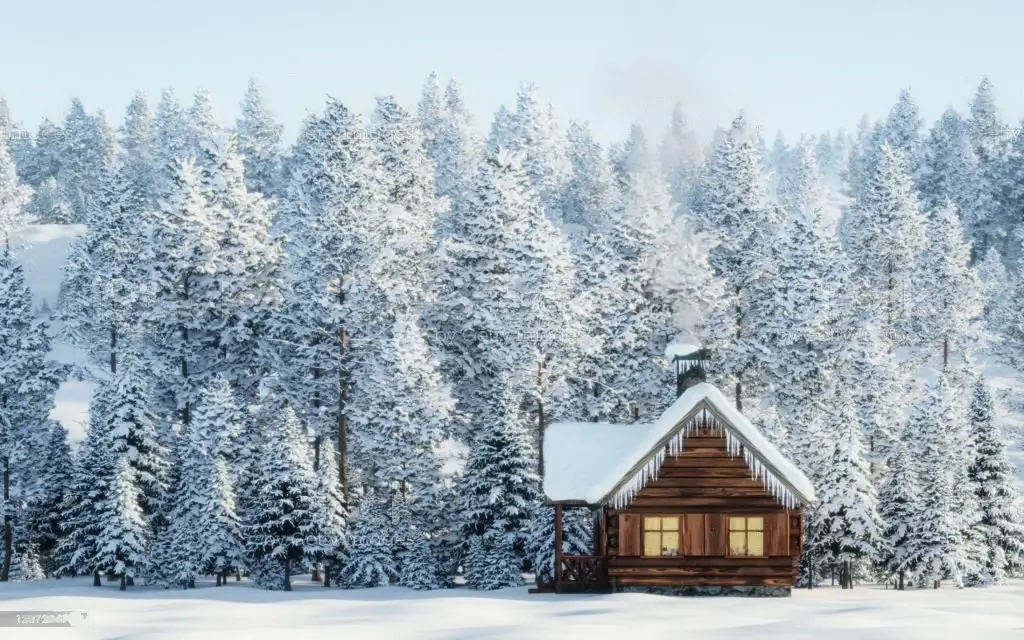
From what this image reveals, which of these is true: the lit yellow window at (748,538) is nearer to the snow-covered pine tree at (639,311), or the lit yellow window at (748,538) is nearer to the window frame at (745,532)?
the window frame at (745,532)

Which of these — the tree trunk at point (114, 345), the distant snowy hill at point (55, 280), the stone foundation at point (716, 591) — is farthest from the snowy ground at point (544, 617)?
the distant snowy hill at point (55, 280)

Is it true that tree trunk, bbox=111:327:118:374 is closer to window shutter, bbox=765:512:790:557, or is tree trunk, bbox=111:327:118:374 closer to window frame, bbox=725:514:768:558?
window frame, bbox=725:514:768:558

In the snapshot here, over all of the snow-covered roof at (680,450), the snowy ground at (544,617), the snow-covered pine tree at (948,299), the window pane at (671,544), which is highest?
the snow-covered pine tree at (948,299)

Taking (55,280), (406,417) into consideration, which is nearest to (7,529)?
(406,417)

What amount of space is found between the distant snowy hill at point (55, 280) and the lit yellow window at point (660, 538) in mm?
41698

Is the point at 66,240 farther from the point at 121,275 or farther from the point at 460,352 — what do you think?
the point at 460,352

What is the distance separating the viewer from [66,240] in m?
107

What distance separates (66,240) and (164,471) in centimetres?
7429

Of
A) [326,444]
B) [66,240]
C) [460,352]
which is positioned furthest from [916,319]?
[66,240]

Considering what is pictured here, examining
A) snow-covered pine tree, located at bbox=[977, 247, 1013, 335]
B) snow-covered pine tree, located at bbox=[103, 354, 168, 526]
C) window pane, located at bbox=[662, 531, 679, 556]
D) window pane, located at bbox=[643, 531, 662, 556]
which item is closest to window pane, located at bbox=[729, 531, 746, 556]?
window pane, located at bbox=[662, 531, 679, 556]

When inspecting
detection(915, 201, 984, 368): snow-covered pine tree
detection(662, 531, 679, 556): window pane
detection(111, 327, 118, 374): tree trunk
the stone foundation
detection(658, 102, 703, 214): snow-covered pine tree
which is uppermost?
detection(658, 102, 703, 214): snow-covered pine tree

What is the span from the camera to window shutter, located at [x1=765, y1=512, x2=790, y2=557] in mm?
30203

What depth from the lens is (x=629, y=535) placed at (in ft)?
99.5

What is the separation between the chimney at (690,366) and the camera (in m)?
32.6
